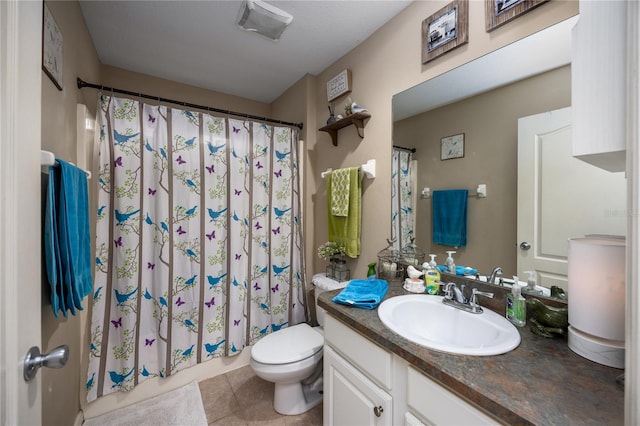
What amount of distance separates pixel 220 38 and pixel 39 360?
1.95 meters

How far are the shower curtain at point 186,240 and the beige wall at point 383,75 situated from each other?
0.52m

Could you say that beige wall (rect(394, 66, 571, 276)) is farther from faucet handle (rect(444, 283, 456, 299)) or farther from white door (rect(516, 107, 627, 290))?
faucet handle (rect(444, 283, 456, 299))

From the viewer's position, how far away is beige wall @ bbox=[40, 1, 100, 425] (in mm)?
1023

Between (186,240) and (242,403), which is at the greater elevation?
(186,240)

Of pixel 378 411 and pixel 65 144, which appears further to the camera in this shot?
pixel 65 144

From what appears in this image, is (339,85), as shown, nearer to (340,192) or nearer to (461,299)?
(340,192)

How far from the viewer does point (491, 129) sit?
3.77 feet

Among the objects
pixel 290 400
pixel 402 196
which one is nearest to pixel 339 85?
pixel 402 196

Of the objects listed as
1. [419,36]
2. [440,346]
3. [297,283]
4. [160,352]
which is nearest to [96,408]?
[160,352]

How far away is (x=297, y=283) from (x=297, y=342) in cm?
68

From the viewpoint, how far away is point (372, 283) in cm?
136

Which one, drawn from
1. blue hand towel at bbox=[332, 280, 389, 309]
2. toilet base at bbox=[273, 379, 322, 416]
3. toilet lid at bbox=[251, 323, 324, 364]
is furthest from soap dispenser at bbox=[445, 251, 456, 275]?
toilet base at bbox=[273, 379, 322, 416]

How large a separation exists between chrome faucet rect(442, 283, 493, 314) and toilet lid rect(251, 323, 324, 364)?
84cm

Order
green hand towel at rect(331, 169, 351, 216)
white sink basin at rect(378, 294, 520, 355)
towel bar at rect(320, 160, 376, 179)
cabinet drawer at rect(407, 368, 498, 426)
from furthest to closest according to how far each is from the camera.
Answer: green hand towel at rect(331, 169, 351, 216)
towel bar at rect(320, 160, 376, 179)
white sink basin at rect(378, 294, 520, 355)
cabinet drawer at rect(407, 368, 498, 426)
